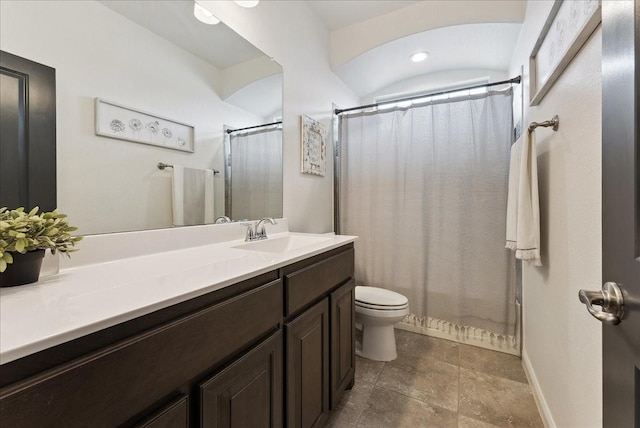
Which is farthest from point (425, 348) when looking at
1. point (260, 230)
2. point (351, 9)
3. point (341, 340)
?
point (351, 9)

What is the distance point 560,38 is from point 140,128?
1814 mm

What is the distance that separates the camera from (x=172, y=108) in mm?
1223

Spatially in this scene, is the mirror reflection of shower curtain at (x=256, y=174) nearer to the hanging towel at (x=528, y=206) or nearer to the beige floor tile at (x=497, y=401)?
the hanging towel at (x=528, y=206)

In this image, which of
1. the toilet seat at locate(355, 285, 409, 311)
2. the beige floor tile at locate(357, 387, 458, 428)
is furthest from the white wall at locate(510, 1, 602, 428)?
the toilet seat at locate(355, 285, 409, 311)

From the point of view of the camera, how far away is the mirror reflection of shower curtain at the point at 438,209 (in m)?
2.04

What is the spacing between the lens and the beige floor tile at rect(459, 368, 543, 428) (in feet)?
4.59

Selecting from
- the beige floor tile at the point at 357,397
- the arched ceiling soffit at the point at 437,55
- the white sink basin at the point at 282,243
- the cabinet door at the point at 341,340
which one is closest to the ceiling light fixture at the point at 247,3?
the arched ceiling soffit at the point at 437,55

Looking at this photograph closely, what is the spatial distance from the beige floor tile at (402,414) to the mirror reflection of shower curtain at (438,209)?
0.86 m

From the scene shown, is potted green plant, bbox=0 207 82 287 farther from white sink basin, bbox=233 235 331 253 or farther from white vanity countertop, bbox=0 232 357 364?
white sink basin, bbox=233 235 331 253

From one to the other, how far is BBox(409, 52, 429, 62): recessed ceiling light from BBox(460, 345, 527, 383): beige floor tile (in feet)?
8.31

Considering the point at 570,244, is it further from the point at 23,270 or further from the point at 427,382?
the point at 23,270

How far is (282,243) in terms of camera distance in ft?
5.32

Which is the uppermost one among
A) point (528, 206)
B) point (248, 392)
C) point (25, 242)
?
point (528, 206)

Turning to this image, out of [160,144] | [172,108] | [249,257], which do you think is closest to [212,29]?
[172,108]
